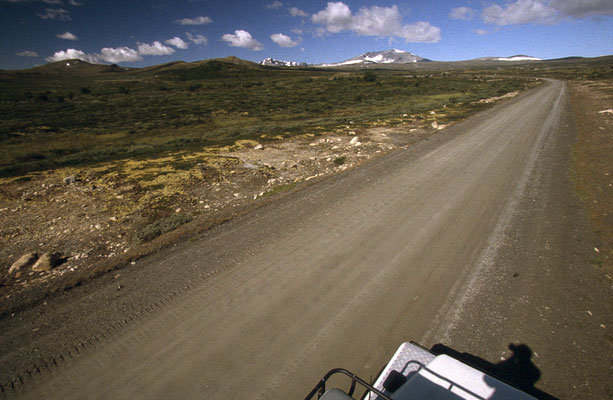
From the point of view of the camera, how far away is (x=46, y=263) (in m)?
7.27

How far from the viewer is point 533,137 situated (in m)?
17.0

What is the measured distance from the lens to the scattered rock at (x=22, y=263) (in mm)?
7289

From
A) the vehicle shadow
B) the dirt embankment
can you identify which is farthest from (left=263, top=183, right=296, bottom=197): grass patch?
the dirt embankment

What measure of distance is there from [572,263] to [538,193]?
14.5ft

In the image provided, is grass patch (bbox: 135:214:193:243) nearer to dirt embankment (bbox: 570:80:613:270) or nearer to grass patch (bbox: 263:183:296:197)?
grass patch (bbox: 263:183:296:197)

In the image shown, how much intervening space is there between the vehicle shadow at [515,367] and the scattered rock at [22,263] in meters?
10.2

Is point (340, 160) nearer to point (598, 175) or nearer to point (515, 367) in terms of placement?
point (598, 175)

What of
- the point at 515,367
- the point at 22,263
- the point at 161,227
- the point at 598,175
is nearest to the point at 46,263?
the point at 22,263

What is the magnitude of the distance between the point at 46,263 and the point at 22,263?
2.83ft

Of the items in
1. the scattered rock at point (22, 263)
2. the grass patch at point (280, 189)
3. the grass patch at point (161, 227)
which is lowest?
the scattered rock at point (22, 263)

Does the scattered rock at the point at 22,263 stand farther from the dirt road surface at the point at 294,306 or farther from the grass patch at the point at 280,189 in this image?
the grass patch at the point at 280,189

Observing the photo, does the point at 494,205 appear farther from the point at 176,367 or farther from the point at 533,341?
the point at 176,367

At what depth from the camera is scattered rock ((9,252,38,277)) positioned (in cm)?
729

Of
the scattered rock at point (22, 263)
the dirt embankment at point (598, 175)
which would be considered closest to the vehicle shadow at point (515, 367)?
the dirt embankment at point (598, 175)
